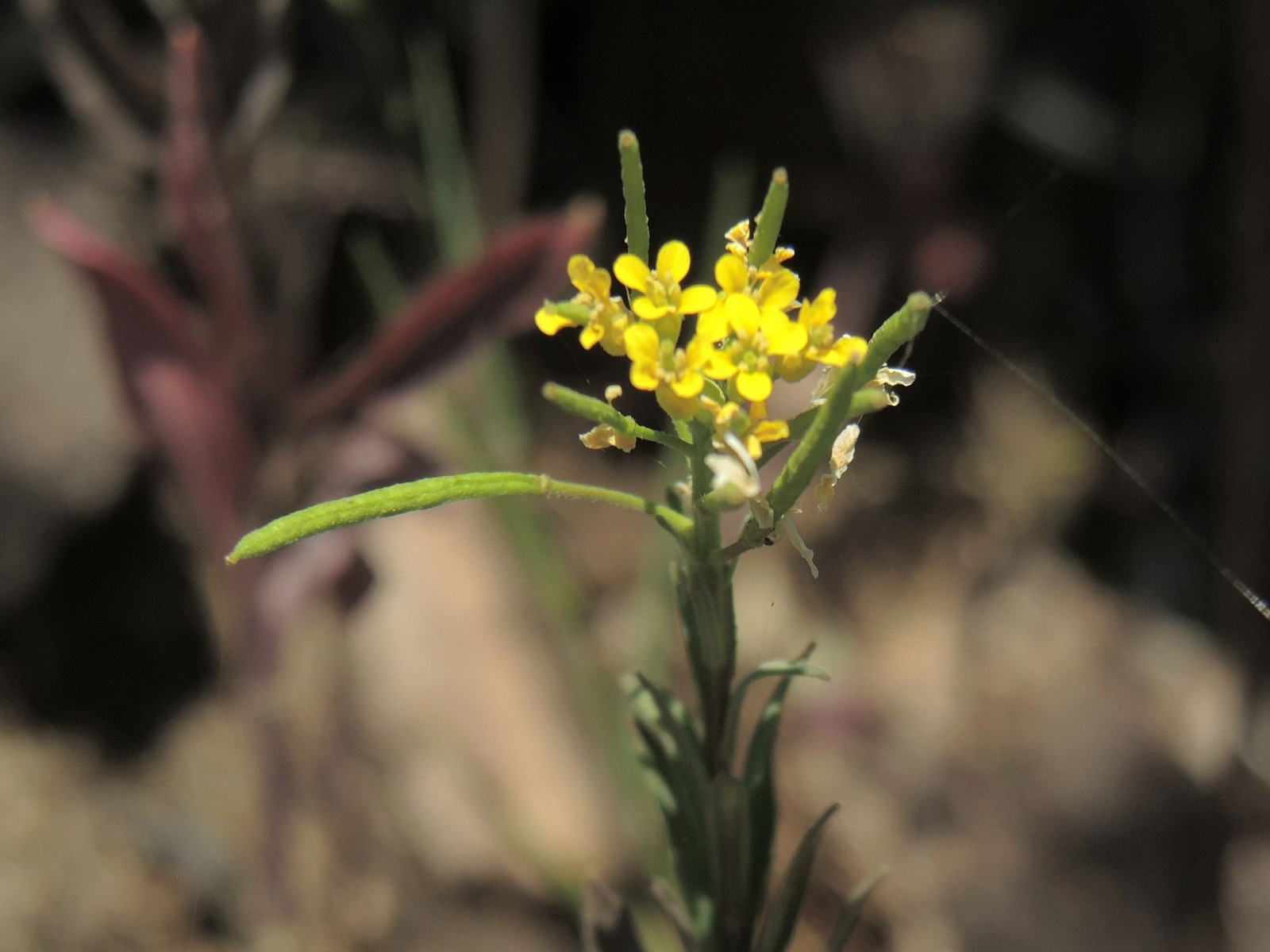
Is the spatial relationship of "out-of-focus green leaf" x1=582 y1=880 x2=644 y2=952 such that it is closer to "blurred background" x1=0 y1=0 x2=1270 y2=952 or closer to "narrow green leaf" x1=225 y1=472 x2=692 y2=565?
"narrow green leaf" x1=225 y1=472 x2=692 y2=565

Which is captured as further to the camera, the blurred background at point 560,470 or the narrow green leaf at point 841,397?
the blurred background at point 560,470

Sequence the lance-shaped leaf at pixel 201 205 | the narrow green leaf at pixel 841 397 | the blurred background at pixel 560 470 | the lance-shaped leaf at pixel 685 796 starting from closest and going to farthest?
the narrow green leaf at pixel 841 397 < the lance-shaped leaf at pixel 685 796 < the lance-shaped leaf at pixel 201 205 < the blurred background at pixel 560 470

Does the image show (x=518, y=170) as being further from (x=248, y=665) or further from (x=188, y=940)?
(x=188, y=940)

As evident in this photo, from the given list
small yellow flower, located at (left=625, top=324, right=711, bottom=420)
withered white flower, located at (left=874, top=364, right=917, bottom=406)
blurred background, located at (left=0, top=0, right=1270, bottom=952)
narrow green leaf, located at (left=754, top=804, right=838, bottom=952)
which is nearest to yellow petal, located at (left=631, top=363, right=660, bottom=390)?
small yellow flower, located at (left=625, top=324, right=711, bottom=420)

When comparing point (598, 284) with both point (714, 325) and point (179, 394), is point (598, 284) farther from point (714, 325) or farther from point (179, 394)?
point (179, 394)

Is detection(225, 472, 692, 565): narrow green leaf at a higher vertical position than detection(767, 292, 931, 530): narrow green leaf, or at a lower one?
lower

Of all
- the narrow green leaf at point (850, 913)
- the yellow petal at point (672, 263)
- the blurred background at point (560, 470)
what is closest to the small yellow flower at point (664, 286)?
the yellow petal at point (672, 263)

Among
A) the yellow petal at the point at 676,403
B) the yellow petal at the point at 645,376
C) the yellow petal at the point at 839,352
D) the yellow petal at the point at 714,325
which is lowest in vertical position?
the yellow petal at the point at 676,403

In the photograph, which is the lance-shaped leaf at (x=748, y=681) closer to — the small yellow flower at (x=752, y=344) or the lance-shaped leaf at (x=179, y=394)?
the small yellow flower at (x=752, y=344)
